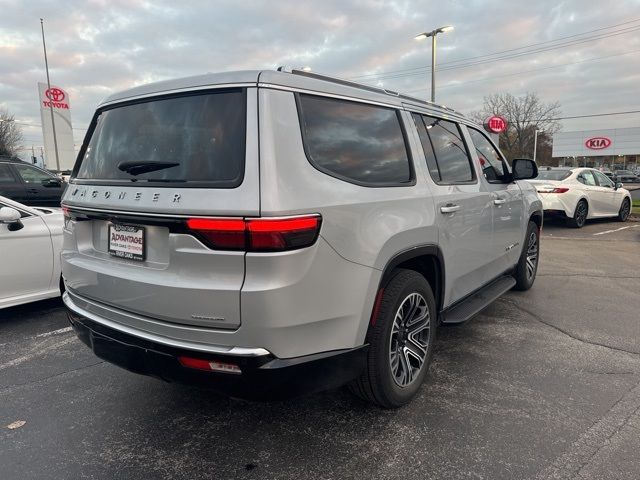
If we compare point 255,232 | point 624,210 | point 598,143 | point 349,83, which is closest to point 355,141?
point 349,83

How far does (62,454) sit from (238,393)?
1.18 m

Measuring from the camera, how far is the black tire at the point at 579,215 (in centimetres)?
1168

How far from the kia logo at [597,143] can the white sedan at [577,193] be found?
44542 mm

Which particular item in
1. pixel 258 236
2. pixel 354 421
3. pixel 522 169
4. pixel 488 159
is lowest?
pixel 354 421

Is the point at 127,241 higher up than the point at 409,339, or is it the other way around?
the point at 127,241

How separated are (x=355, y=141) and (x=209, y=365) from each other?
4.67 ft

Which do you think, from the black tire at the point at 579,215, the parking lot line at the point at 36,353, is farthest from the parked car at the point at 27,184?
the black tire at the point at 579,215

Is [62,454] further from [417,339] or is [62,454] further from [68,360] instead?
[417,339]

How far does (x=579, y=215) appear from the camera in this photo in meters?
11.8

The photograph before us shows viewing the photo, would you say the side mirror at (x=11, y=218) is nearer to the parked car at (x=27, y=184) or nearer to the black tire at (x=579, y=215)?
the parked car at (x=27, y=184)

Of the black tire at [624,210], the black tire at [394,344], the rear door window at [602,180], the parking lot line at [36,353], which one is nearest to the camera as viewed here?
the black tire at [394,344]

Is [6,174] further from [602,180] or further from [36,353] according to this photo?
[602,180]

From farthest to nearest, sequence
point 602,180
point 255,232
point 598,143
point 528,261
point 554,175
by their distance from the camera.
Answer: point 598,143, point 602,180, point 554,175, point 528,261, point 255,232

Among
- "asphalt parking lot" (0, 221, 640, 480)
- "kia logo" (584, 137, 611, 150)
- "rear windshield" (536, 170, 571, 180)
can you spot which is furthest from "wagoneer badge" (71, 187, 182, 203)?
"kia logo" (584, 137, 611, 150)
